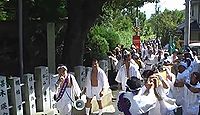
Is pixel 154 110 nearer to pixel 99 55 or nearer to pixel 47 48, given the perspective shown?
pixel 47 48

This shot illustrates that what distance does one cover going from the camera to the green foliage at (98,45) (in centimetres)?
2164

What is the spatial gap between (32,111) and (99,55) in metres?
9.26

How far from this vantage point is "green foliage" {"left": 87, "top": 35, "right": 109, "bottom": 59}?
71.0ft

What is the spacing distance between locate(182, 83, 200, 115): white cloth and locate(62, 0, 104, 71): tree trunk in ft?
19.6

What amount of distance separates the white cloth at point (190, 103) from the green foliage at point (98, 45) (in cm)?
1043

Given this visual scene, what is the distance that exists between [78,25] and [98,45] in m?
5.71

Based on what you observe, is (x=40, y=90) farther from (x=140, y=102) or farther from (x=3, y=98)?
(x=140, y=102)

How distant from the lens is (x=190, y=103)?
11039mm

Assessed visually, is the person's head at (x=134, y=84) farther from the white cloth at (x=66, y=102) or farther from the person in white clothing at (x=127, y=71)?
the person in white clothing at (x=127, y=71)

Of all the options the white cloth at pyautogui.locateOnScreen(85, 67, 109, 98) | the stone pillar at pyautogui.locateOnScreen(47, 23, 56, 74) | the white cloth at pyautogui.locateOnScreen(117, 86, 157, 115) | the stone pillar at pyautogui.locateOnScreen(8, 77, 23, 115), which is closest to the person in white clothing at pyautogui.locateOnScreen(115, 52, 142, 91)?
the white cloth at pyautogui.locateOnScreen(85, 67, 109, 98)

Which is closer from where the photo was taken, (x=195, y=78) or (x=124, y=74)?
(x=195, y=78)

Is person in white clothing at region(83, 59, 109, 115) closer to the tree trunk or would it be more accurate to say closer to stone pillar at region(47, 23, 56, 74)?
the tree trunk

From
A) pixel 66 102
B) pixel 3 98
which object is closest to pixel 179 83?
pixel 66 102

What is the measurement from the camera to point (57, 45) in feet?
69.2
